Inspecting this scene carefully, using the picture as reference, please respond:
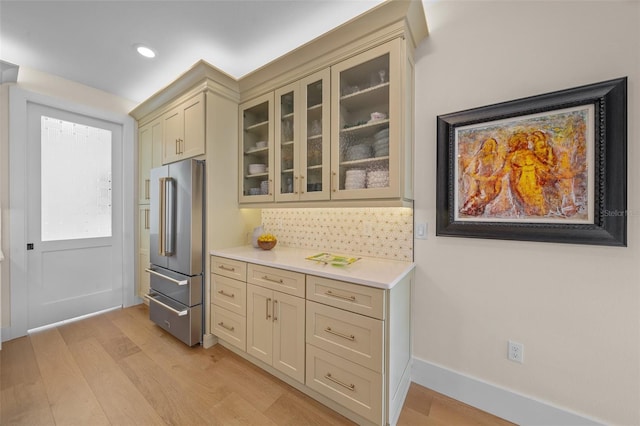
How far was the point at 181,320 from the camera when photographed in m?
2.26

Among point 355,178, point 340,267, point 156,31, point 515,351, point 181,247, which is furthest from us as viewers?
point 181,247

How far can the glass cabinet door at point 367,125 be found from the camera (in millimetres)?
1602

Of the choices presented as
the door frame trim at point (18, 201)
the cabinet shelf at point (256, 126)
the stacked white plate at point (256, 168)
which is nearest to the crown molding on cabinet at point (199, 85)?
the cabinet shelf at point (256, 126)

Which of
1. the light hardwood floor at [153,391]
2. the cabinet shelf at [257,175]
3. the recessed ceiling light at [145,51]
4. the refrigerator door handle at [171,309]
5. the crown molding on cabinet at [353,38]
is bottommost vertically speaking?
the light hardwood floor at [153,391]

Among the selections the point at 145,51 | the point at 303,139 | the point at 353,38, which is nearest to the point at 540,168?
the point at 353,38

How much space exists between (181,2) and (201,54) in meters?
0.61

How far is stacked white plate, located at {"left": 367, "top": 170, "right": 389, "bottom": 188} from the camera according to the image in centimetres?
165

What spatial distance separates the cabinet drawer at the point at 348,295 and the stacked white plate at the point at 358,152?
0.90 meters

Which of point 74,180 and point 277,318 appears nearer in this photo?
point 277,318

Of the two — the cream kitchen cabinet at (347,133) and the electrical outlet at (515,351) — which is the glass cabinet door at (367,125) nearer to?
the cream kitchen cabinet at (347,133)

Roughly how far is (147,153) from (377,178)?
119 inches

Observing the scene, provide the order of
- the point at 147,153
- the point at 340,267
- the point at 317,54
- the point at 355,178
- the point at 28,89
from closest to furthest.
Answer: the point at 340,267
the point at 355,178
the point at 317,54
the point at 28,89
the point at 147,153

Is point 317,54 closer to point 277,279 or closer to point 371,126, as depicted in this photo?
point 371,126

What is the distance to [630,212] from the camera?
1.20m
